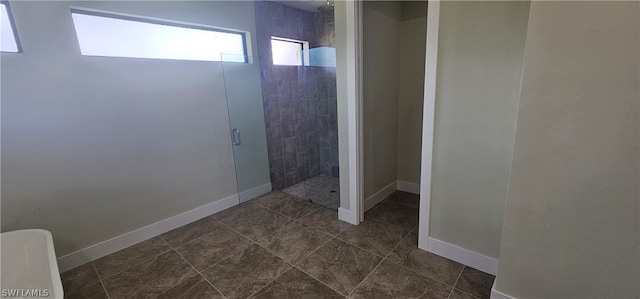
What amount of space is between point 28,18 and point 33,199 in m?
1.28

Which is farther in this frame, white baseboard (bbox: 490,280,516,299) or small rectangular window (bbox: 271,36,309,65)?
small rectangular window (bbox: 271,36,309,65)

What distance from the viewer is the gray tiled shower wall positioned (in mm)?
3369

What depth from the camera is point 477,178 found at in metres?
1.89

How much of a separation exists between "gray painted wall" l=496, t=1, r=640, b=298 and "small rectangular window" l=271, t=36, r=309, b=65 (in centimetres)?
266

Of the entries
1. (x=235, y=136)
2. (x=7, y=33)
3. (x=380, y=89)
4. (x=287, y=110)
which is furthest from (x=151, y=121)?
(x=380, y=89)

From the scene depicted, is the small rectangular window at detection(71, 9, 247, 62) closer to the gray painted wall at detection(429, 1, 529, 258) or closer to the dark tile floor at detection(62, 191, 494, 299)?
the dark tile floor at detection(62, 191, 494, 299)

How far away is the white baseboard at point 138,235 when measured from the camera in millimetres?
2160

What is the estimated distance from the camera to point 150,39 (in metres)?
2.44

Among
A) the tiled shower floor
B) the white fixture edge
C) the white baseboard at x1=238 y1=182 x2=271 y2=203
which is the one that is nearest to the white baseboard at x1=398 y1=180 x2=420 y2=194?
the tiled shower floor

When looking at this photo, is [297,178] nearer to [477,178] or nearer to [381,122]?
[381,122]

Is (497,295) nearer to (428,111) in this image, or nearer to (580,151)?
(580,151)

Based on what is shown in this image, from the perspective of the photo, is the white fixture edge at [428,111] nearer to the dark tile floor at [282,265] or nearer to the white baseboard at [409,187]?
the dark tile floor at [282,265]

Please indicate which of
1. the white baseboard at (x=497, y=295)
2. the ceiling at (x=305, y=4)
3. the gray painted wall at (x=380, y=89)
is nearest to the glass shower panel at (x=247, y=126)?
the ceiling at (x=305, y=4)

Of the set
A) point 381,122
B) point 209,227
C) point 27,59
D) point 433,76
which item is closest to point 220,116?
point 209,227
